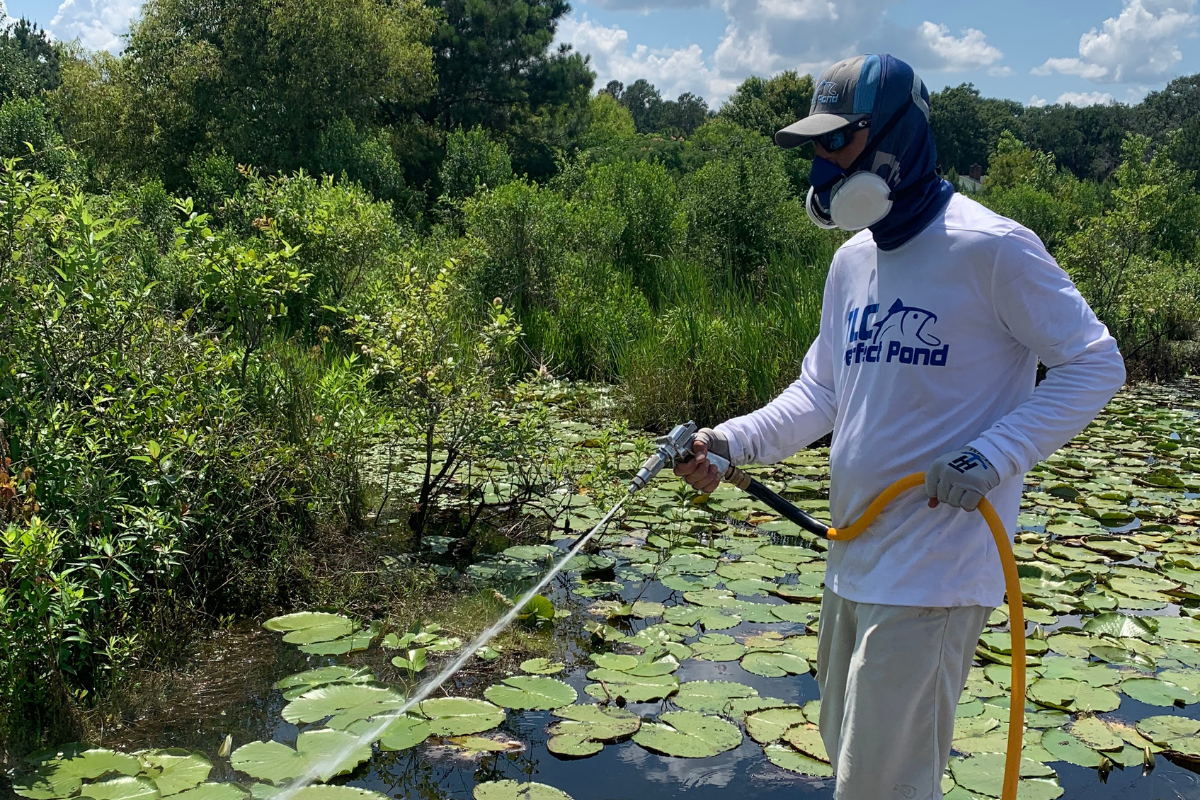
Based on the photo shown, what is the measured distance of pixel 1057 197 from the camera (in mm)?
31109

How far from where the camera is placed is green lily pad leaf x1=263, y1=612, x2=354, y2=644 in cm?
374

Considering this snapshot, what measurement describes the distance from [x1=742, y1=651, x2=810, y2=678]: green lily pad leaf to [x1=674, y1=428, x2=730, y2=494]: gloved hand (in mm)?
1681

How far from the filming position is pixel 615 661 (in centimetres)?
368

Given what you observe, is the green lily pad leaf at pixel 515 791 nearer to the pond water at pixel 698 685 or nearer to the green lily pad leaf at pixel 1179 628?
the pond water at pixel 698 685

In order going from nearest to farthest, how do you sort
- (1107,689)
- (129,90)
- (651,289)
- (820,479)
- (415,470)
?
(1107,689) < (415,470) < (820,479) < (651,289) < (129,90)

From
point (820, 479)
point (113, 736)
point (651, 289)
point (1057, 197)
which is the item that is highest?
point (1057, 197)

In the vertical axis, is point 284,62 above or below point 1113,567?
above

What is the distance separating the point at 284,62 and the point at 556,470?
20.3m

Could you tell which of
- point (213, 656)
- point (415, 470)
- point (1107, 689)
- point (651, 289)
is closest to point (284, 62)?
point (651, 289)

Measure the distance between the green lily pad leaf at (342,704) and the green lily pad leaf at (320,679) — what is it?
0.04 meters

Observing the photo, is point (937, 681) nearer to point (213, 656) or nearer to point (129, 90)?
point (213, 656)

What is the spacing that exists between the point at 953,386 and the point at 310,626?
292 cm

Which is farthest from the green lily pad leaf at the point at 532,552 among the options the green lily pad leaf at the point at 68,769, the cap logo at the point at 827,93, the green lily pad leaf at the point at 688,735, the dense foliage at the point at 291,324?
the cap logo at the point at 827,93

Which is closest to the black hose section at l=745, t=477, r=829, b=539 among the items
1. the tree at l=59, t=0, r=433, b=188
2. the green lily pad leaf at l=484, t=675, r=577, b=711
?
the green lily pad leaf at l=484, t=675, r=577, b=711
